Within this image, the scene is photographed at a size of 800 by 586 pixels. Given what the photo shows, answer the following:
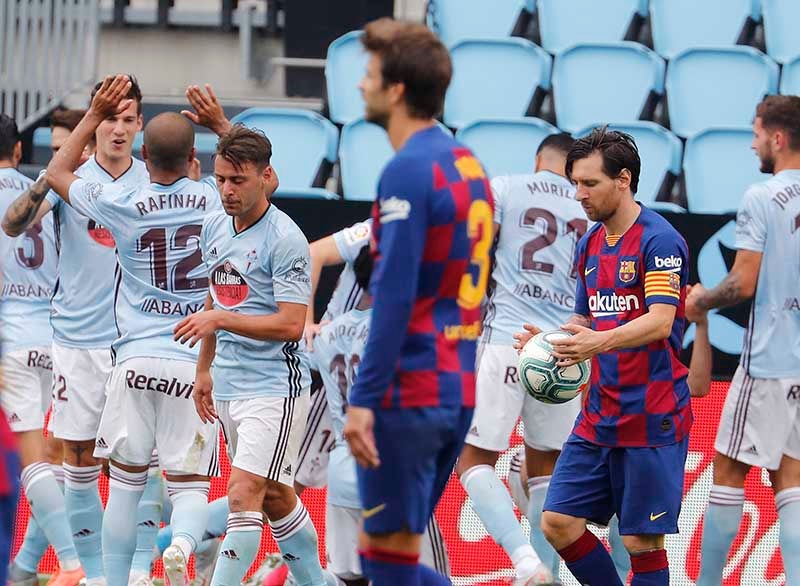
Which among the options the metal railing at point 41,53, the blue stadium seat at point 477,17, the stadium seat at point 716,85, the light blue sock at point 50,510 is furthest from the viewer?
the metal railing at point 41,53

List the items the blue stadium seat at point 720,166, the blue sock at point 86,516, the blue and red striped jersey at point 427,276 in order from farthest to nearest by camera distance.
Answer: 1. the blue stadium seat at point 720,166
2. the blue sock at point 86,516
3. the blue and red striped jersey at point 427,276

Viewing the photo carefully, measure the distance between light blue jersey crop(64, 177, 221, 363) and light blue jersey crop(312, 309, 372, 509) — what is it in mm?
1139

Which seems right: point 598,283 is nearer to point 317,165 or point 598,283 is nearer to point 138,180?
point 138,180

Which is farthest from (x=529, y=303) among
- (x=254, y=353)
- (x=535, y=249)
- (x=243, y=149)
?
(x=243, y=149)

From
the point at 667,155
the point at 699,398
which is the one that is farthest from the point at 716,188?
the point at 699,398

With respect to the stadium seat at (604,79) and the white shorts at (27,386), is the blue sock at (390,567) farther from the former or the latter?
the stadium seat at (604,79)

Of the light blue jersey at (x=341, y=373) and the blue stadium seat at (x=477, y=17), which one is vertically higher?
the blue stadium seat at (x=477, y=17)

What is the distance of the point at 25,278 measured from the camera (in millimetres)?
7875

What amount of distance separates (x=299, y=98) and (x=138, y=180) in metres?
4.95

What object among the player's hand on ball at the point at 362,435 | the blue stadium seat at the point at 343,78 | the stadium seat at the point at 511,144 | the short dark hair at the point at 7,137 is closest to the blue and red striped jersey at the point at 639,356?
the player's hand on ball at the point at 362,435

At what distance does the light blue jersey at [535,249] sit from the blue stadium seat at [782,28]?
4.41m

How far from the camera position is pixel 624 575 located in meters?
7.45

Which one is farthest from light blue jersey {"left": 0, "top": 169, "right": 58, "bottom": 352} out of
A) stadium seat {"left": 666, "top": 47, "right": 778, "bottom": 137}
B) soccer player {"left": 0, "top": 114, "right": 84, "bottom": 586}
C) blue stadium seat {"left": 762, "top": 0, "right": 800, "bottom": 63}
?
blue stadium seat {"left": 762, "top": 0, "right": 800, "bottom": 63}

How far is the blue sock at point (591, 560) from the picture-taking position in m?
6.03
